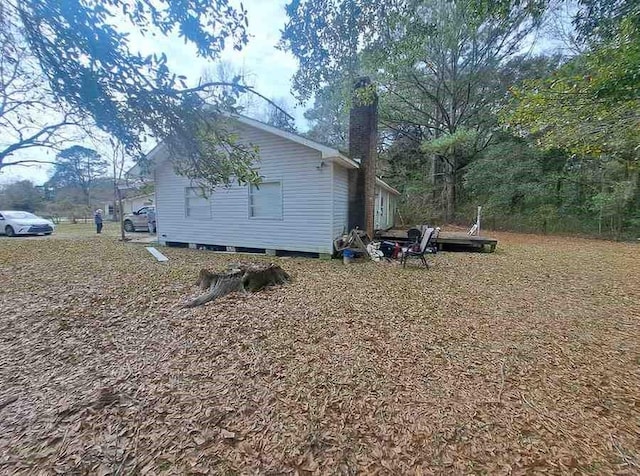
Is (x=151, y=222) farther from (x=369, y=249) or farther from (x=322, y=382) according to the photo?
(x=322, y=382)

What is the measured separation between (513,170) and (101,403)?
19.0m

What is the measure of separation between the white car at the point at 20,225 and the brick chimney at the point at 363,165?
15620mm

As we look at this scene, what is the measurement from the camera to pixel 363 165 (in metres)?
9.03

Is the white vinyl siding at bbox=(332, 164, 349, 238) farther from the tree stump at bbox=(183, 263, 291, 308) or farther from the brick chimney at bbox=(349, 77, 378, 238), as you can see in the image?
the tree stump at bbox=(183, 263, 291, 308)

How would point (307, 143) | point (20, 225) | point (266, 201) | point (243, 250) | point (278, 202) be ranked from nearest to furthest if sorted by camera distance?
point (307, 143) → point (278, 202) → point (266, 201) → point (243, 250) → point (20, 225)

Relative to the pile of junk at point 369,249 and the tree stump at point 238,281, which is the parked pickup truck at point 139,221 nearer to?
the pile of junk at point 369,249

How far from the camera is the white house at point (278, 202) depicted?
804 centimetres

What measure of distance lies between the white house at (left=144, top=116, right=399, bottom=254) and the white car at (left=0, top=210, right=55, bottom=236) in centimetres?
947

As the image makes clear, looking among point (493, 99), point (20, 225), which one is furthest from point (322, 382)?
point (493, 99)

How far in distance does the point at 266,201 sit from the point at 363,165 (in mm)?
3112

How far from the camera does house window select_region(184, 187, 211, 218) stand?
991cm

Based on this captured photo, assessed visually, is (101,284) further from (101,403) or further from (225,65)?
(225,65)

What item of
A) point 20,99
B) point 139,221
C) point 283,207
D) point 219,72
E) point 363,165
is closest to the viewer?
point 219,72

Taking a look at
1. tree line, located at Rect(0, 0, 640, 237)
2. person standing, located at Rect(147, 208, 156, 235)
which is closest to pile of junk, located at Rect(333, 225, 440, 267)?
tree line, located at Rect(0, 0, 640, 237)
